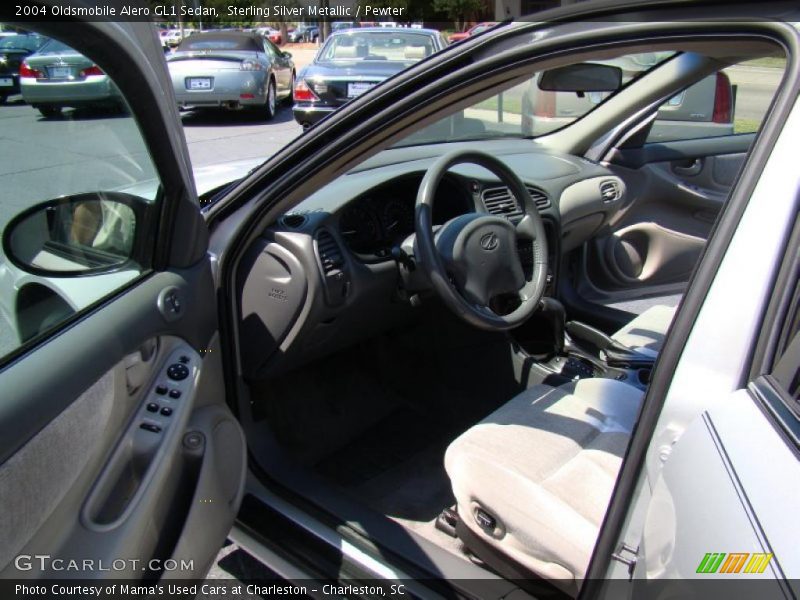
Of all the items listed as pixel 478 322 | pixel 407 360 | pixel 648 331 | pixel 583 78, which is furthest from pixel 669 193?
pixel 478 322

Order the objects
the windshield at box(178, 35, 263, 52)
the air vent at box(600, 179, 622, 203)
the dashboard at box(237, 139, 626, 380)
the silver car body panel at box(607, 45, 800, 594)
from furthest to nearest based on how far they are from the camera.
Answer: the windshield at box(178, 35, 263, 52) → the air vent at box(600, 179, 622, 203) → the dashboard at box(237, 139, 626, 380) → the silver car body panel at box(607, 45, 800, 594)

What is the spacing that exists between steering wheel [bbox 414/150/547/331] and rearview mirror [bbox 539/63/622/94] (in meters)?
0.34

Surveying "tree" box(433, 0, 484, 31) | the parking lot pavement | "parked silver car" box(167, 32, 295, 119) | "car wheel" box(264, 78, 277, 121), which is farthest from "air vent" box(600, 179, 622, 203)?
"tree" box(433, 0, 484, 31)

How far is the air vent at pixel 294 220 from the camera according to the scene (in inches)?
85.5

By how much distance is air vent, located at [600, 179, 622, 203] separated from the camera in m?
3.44

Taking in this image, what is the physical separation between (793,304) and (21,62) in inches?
55.0

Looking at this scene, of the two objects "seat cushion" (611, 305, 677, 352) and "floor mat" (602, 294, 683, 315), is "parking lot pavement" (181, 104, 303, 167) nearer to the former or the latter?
"floor mat" (602, 294, 683, 315)

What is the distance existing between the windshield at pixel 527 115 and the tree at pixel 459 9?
1671 centimetres

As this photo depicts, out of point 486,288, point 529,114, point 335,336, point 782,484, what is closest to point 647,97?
point 529,114

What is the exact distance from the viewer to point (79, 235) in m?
1.55

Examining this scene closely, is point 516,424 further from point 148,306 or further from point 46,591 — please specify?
point 46,591

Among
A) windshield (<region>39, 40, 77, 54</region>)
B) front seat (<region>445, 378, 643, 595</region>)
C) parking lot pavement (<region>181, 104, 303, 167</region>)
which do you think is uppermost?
windshield (<region>39, 40, 77, 54</region>)

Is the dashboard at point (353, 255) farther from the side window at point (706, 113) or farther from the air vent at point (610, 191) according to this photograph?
the side window at point (706, 113)

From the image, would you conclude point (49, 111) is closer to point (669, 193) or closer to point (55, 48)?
point (55, 48)
